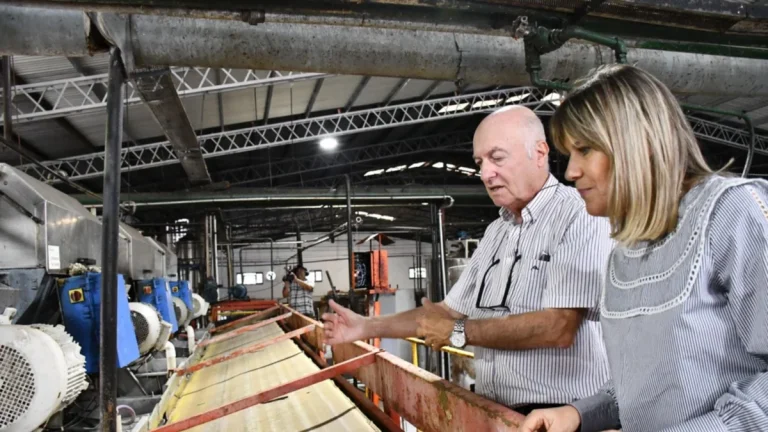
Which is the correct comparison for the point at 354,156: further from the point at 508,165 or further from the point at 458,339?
the point at 458,339

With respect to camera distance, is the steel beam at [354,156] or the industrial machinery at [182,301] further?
the steel beam at [354,156]

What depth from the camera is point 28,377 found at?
108 inches

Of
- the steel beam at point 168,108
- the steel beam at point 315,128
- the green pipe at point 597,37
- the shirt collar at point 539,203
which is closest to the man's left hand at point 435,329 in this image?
the shirt collar at point 539,203

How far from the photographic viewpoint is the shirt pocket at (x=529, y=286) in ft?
5.60

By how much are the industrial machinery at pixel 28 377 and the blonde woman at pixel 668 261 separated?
2.63 metres

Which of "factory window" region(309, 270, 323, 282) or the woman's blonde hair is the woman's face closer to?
the woman's blonde hair

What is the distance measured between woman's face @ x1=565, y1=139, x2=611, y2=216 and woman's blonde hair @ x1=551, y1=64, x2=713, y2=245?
0.08 ft

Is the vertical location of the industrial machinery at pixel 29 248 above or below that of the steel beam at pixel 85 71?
below

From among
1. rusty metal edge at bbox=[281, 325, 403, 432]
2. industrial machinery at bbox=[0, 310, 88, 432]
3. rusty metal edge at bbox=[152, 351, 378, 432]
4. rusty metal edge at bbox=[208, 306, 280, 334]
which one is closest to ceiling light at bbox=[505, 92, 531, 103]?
rusty metal edge at bbox=[208, 306, 280, 334]

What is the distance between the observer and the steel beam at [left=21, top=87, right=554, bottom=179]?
37.8ft

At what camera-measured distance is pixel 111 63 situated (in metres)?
2.79

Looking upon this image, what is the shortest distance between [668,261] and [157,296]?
6514 mm

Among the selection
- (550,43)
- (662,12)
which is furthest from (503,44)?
(662,12)

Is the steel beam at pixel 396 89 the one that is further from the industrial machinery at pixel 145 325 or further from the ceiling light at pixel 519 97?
the industrial machinery at pixel 145 325
